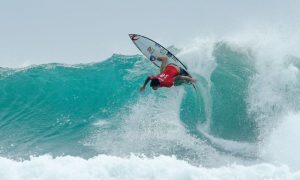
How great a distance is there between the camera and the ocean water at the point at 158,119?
36.6ft

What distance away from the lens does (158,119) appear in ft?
49.6

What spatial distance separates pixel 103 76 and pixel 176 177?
9.47m

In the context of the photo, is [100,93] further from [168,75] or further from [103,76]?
[168,75]

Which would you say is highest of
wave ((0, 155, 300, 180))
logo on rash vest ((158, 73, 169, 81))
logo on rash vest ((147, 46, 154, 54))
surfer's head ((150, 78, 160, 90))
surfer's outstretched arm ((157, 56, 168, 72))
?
logo on rash vest ((147, 46, 154, 54))

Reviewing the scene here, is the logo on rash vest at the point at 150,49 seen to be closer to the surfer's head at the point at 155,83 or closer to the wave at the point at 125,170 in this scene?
the surfer's head at the point at 155,83

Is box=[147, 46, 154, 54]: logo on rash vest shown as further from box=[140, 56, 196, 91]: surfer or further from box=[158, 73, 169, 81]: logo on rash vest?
box=[158, 73, 169, 81]: logo on rash vest

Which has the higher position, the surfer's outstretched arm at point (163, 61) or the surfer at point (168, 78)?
the surfer's outstretched arm at point (163, 61)

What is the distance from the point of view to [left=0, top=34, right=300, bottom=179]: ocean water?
36.6 feet

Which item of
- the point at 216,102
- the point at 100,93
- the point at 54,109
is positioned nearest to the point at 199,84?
the point at 216,102

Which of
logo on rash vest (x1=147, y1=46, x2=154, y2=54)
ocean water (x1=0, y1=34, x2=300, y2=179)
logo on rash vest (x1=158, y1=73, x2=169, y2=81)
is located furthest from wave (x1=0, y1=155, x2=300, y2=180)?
logo on rash vest (x1=147, y1=46, x2=154, y2=54)

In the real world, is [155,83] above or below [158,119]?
above

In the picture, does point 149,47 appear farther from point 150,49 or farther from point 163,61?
point 163,61

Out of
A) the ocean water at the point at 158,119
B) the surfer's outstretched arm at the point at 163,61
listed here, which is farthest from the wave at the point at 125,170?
the surfer's outstretched arm at the point at 163,61

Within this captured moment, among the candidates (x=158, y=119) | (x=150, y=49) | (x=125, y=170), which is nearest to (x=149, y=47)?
(x=150, y=49)
